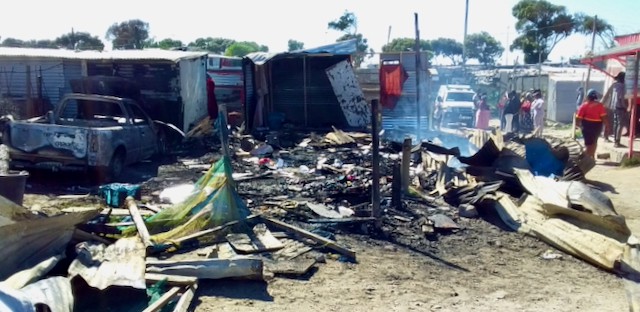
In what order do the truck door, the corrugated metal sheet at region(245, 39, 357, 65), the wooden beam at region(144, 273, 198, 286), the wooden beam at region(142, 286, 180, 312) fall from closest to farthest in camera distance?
1. the wooden beam at region(142, 286, 180, 312)
2. the wooden beam at region(144, 273, 198, 286)
3. the truck door
4. the corrugated metal sheet at region(245, 39, 357, 65)

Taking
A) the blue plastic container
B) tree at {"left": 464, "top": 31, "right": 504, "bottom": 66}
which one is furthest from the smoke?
tree at {"left": 464, "top": 31, "right": 504, "bottom": 66}

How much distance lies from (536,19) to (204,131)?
143 feet

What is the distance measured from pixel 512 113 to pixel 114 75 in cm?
1382

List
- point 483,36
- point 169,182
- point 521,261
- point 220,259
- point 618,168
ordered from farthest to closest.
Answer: point 483,36
point 618,168
point 169,182
point 521,261
point 220,259

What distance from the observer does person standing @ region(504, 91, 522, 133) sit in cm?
2236

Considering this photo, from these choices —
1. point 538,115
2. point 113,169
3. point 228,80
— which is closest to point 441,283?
point 113,169

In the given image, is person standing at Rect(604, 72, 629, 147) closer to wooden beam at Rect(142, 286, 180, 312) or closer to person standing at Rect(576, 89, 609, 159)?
person standing at Rect(576, 89, 609, 159)

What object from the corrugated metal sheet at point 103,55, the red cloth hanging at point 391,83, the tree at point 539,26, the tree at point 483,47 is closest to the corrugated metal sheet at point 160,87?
the corrugated metal sheet at point 103,55

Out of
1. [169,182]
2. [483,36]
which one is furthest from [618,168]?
[483,36]

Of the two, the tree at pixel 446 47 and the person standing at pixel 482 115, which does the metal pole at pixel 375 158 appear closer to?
the person standing at pixel 482 115

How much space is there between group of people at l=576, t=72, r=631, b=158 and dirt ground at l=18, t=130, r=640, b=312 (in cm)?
631

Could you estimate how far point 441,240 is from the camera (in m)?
7.75

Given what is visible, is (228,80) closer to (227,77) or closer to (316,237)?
(227,77)

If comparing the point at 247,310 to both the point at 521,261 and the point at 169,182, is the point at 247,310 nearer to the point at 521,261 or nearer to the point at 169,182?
the point at 521,261
